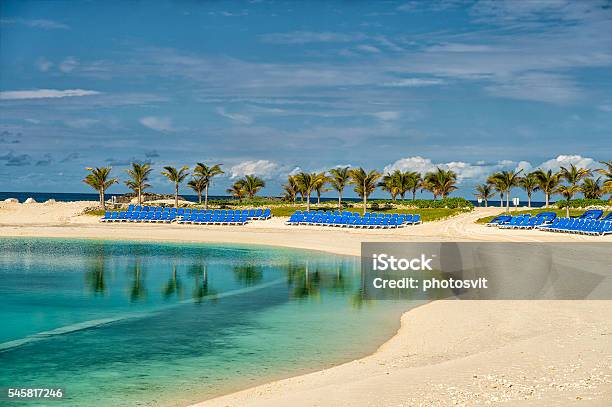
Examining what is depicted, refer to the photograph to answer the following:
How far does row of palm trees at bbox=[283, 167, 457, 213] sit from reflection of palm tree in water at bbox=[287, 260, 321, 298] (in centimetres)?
2799

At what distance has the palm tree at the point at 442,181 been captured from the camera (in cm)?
6806

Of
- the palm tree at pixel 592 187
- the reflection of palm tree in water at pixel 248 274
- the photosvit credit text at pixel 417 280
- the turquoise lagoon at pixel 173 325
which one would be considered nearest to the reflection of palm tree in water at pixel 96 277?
the turquoise lagoon at pixel 173 325

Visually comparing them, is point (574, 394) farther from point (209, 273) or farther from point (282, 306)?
point (209, 273)

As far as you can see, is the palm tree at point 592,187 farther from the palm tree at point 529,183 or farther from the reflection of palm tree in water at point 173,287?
the reflection of palm tree in water at point 173,287

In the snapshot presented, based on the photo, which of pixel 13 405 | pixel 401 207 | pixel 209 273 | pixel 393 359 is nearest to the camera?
pixel 13 405

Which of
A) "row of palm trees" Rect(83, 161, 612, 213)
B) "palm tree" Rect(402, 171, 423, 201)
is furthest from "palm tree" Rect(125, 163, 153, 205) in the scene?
"palm tree" Rect(402, 171, 423, 201)

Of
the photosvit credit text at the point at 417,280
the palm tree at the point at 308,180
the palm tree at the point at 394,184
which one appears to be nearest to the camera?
the photosvit credit text at the point at 417,280

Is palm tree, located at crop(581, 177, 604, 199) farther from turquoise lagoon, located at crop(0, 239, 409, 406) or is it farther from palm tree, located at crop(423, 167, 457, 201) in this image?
turquoise lagoon, located at crop(0, 239, 409, 406)

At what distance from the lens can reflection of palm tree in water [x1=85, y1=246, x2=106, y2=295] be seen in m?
19.4

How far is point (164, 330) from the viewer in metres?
13.6

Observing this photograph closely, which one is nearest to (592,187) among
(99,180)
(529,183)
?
(529,183)

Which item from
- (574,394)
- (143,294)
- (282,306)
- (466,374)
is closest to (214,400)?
(466,374)

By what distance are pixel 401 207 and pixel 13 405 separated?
5125 centimetres

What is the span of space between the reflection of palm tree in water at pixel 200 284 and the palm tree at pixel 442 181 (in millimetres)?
46225
